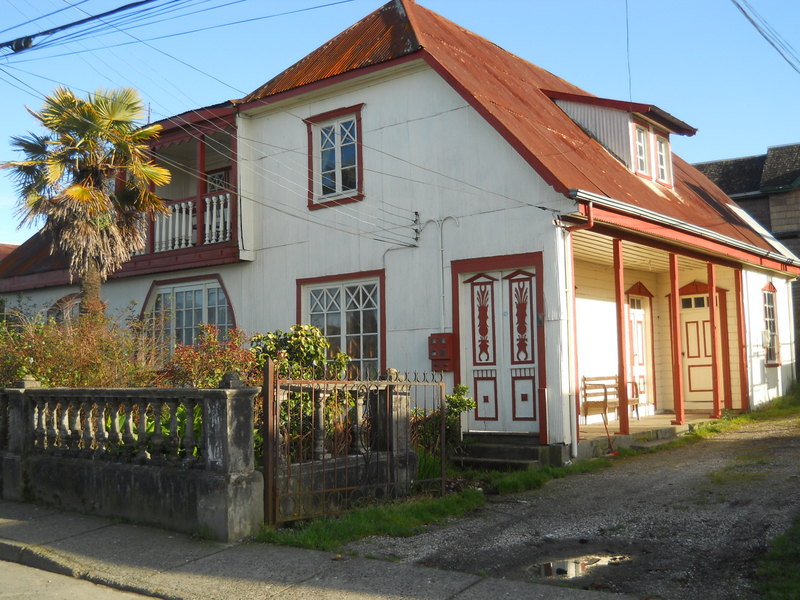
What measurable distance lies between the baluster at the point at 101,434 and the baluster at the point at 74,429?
0.38m

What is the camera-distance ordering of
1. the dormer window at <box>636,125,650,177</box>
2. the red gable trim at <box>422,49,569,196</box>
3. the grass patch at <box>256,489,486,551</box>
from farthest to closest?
the dormer window at <box>636,125,650,177</box> → the red gable trim at <box>422,49,569,196</box> → the grass patch at <box>256,489,486,551</box>

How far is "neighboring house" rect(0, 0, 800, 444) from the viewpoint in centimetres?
1170

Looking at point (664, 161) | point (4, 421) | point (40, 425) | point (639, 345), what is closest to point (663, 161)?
point (664, 161)

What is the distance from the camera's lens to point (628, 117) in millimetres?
14586

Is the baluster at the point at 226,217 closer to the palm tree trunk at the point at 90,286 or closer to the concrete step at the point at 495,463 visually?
the palm tree trunk at the point at 90,286

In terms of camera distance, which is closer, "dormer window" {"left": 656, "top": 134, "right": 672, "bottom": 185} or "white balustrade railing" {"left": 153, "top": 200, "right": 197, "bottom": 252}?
"dormer window" {"left": 656, "top": 134, "right": 672, "bottom": 185}

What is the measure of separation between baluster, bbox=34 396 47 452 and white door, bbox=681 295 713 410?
1324 centimetres

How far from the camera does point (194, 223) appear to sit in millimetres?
16219

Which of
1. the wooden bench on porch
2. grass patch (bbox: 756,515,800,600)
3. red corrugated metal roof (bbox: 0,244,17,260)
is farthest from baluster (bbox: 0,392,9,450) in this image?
red corrugated metal roof (bbox: 0,244,17,260)

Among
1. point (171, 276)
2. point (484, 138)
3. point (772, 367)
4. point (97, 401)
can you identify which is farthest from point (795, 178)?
point (97, 401)

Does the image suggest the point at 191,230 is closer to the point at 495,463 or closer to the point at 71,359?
the point at 71,359

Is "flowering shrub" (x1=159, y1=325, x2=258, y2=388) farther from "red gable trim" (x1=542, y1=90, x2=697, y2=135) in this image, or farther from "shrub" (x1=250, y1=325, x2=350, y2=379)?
"red gable trim" (x1=542, y1=90, x2=697, y2=135)

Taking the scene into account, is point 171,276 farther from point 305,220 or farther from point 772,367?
point 772,367

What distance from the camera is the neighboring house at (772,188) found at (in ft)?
84.2
